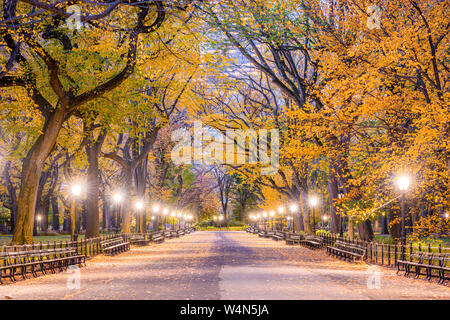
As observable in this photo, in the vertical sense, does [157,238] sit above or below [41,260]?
below

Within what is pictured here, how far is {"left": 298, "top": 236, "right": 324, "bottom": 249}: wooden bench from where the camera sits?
110 ft

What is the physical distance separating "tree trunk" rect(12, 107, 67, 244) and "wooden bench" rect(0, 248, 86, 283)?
43.1 inches

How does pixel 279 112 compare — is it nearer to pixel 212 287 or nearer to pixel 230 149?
pixel 230 149

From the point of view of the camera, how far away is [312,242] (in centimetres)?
3378

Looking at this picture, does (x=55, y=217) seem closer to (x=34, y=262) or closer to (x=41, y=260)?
(x=41, y=260)

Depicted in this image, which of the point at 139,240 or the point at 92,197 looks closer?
the point at 92,197

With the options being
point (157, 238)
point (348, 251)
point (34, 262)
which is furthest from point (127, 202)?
point (34, 262)

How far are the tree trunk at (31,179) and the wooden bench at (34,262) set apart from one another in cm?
109

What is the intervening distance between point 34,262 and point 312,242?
19.8 metres

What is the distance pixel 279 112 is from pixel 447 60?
1724cm

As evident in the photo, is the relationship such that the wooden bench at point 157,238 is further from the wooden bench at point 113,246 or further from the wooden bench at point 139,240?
the wooden bench at point 113,246

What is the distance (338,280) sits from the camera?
15.7 meters

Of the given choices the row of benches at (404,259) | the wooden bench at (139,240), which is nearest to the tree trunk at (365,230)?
the row of benches at (404,259)

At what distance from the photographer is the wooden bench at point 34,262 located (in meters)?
16.6
